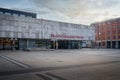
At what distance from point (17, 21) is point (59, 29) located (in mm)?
16367

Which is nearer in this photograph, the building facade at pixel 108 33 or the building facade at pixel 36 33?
the building facade at pixel 36 33

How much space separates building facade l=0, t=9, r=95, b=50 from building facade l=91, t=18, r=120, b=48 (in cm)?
2506

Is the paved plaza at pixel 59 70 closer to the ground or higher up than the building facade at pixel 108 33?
closer to the ground

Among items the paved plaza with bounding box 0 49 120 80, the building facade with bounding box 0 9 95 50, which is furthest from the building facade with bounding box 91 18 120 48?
the paved plaza with bounding box 0 49 120 80

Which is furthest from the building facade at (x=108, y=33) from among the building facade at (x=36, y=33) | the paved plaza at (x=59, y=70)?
the paved plaza at (x=59, y=70)

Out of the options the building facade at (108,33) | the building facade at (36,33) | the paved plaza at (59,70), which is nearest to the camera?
the paved plaza at (59,70)

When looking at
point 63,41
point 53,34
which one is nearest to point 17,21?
point 53,34

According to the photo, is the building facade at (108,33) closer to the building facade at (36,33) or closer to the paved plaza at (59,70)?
the building facade at (36,33)

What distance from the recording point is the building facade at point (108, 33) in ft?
253

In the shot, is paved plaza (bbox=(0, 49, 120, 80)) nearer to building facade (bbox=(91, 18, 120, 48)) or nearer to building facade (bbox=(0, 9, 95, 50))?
Result: building facade (bbox=(0, 9, 95, 50))

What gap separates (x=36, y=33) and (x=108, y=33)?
1977 inches

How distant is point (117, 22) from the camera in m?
77.4

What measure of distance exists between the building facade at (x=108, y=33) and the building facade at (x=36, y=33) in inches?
987

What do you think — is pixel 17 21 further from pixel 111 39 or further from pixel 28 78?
pixel 111 39
